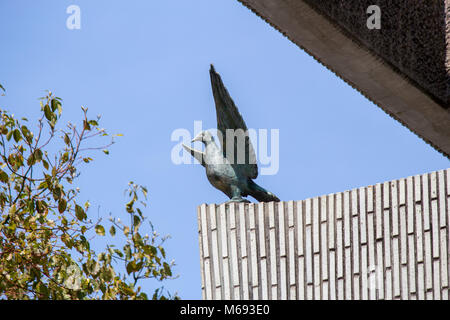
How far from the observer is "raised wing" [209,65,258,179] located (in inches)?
243

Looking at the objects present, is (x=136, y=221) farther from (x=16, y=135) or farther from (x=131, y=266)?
(x=16, y=135)

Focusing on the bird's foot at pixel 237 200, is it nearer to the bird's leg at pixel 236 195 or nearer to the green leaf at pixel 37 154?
the bird's leg at pixel 236 195

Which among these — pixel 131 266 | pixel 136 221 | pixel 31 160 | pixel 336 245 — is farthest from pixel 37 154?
pixel 336 245

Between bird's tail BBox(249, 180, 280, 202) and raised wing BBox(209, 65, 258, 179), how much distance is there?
0.37 feet

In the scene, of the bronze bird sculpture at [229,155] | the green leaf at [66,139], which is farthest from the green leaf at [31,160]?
the bronze bird sculpture at [229,155]

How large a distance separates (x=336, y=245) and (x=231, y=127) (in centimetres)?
128

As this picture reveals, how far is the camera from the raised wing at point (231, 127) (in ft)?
20.2

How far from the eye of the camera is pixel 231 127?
6250mm

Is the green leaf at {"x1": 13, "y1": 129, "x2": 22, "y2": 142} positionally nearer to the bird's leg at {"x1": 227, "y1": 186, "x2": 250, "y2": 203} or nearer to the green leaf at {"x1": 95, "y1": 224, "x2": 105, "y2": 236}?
the green leaf at {"x1": 95, "y1": 224, "x2": 105, "y2": 236}

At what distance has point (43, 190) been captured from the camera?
796 centimetres

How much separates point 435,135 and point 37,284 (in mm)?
3627

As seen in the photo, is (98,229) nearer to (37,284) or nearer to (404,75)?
(37,284)

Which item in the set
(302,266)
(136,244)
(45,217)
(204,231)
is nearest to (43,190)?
(45,217)
